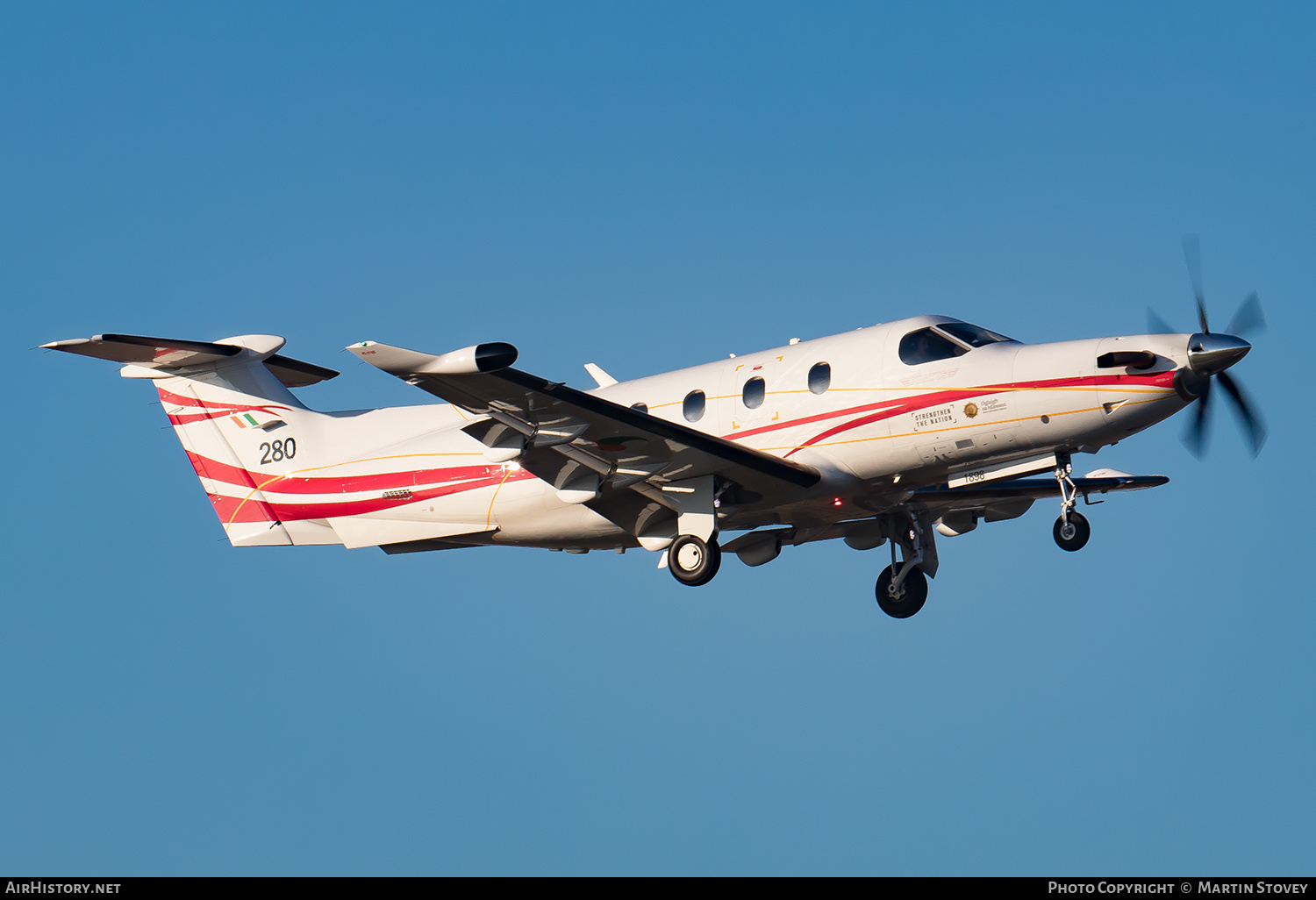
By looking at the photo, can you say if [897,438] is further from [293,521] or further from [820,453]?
[293,521]

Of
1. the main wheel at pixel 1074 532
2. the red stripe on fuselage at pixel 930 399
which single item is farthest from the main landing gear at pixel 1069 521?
the red stripe on fuselage at pixel 930 399

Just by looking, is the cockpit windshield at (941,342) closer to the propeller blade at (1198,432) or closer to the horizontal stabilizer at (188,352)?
the propeller blade at (1198,432)

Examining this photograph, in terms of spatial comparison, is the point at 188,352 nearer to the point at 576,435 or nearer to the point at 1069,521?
the point at 576,435

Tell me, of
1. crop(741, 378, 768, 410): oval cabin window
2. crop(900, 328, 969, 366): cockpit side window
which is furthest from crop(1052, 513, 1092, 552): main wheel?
crop(741, 378, 768, 410): oval cabin window

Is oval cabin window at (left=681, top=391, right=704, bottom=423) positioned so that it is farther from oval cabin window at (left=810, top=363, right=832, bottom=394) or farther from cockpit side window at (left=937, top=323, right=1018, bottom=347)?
cockpit side window at (left=937, top=323, right=1018, bottom=347)

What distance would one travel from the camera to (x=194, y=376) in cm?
2325

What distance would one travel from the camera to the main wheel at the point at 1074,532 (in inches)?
711

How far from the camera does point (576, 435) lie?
17.2 m

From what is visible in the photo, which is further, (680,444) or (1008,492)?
(1008,492)

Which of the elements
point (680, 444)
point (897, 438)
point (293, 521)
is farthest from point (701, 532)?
point (293, 521)

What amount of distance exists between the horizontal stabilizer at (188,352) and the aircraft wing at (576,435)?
21.9ft

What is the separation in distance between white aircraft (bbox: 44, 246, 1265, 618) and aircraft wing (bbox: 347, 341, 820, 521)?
3 centimetres
